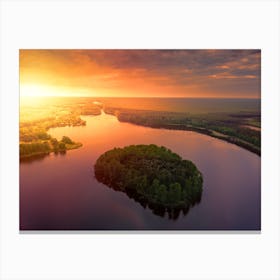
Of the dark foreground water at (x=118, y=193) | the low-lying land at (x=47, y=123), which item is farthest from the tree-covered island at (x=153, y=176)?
the low-lying land at (x=47, y=123)

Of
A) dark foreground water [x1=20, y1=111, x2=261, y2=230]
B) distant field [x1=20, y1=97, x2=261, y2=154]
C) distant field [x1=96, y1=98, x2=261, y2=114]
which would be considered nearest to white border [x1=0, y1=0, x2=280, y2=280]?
dark foreground water [x1=20, y1=111, x2=261, y2=230]

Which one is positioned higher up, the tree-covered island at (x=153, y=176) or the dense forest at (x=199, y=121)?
the dense forest at (x=199, y=121)
